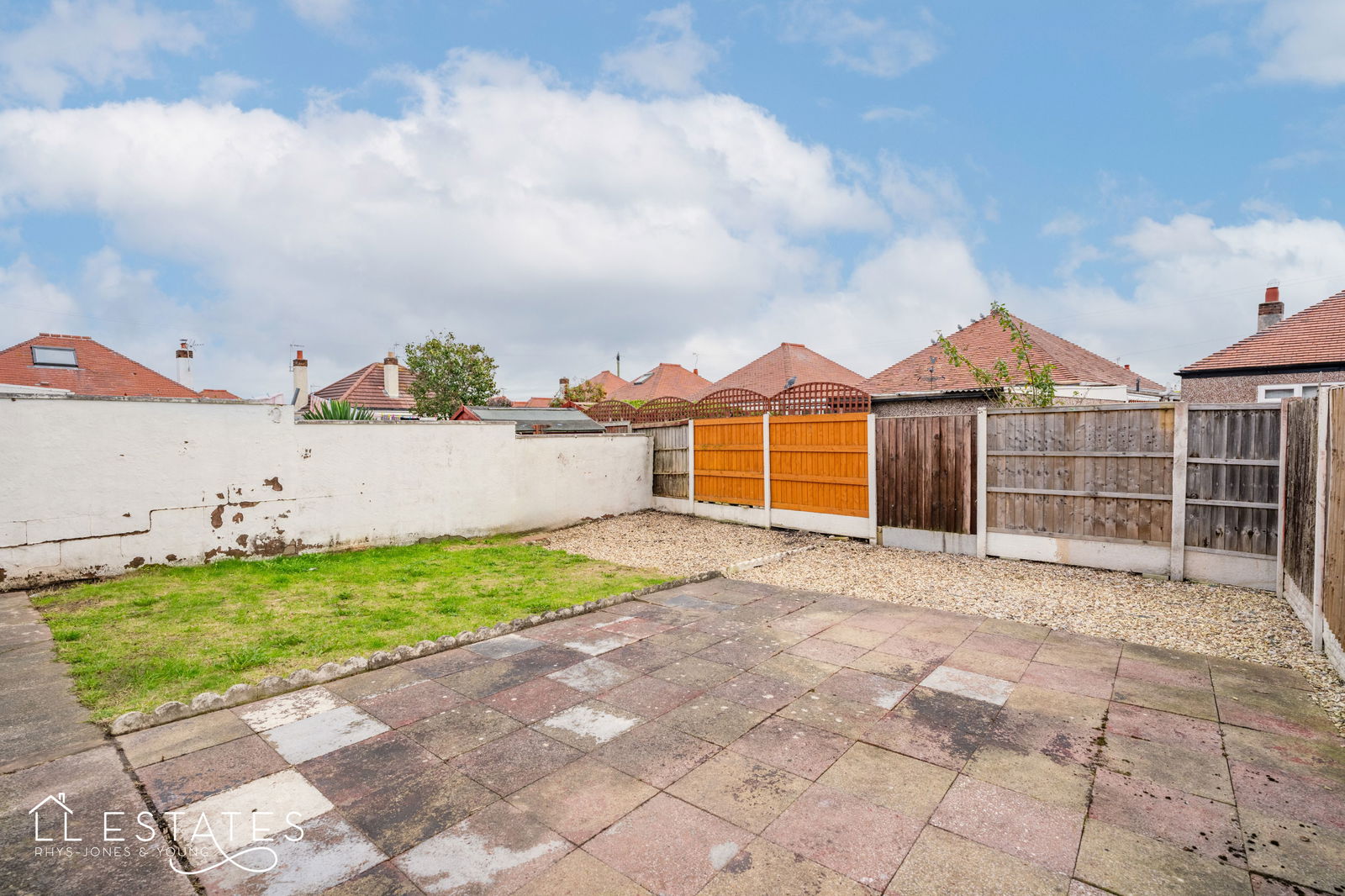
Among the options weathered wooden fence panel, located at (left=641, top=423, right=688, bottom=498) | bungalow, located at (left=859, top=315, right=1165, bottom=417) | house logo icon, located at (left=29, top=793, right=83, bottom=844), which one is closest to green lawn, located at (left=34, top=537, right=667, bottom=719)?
house logo icon, located at (left=29, top=793, right=83, bottom=844)

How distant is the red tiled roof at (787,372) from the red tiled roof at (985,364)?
4.31 m

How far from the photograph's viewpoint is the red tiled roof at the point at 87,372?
1998cm

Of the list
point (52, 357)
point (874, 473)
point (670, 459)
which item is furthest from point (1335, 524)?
point (52, 357)

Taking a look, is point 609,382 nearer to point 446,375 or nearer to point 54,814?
point 446,375

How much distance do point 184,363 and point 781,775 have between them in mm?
31687

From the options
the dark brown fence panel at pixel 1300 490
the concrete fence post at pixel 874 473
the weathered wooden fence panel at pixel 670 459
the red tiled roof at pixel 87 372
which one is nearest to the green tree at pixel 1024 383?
the concrete fence post at pixel 874 473

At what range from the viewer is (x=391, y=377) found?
25516 millimetres

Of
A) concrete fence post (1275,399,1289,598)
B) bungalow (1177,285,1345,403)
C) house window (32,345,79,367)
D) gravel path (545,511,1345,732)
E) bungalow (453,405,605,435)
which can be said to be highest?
house window (32,345,79,367)

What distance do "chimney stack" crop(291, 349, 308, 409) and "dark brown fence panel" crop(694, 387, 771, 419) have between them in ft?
60.0

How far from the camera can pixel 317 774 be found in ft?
8.64

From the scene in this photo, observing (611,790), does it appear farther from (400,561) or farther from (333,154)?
(333,154)

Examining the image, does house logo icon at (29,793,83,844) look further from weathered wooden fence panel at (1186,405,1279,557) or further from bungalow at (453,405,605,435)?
bungalow at (453,405,605,435)

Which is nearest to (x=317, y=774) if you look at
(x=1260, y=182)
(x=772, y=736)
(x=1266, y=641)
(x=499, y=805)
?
(x=499, y=805)

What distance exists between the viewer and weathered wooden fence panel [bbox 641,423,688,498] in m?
11.9
